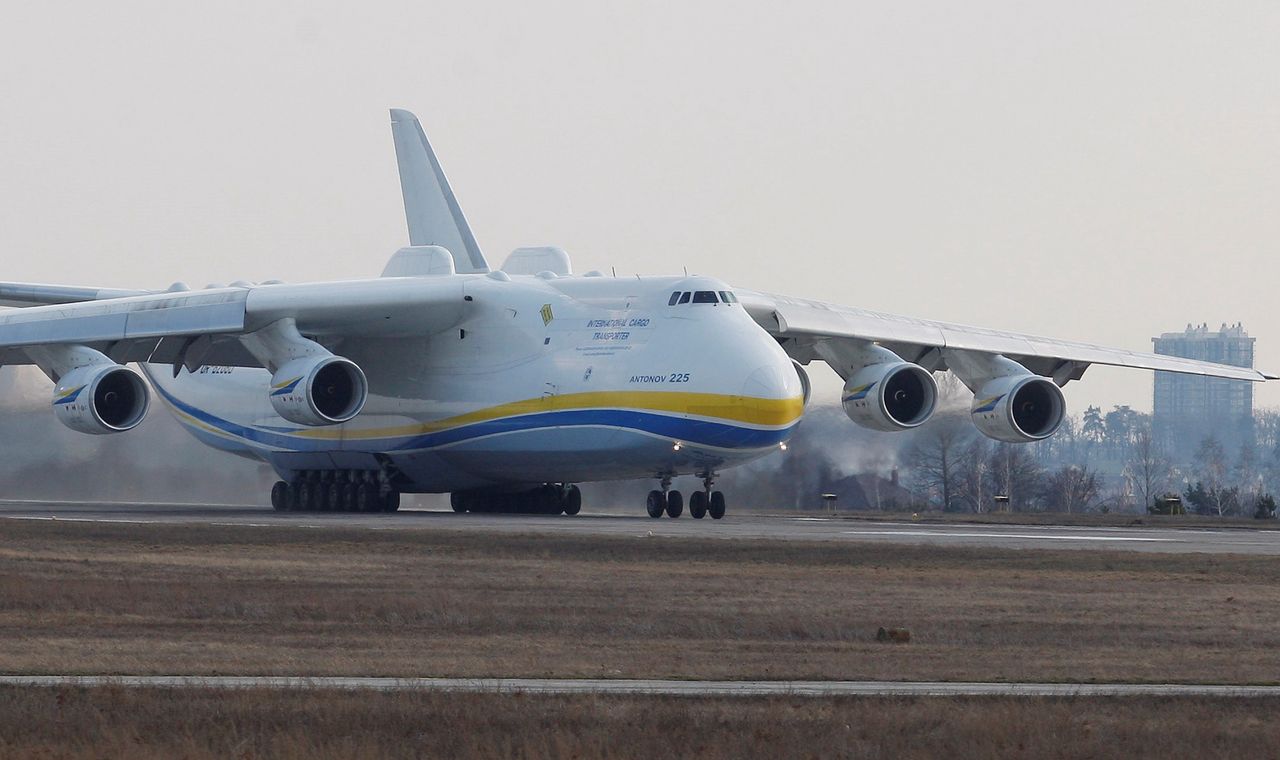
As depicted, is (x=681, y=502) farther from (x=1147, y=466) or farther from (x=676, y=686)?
(x=1147, y=466)

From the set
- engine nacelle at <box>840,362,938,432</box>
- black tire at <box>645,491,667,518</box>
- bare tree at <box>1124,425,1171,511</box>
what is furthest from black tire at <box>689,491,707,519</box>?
bare tree at <box>1124,425,1171,511</box>

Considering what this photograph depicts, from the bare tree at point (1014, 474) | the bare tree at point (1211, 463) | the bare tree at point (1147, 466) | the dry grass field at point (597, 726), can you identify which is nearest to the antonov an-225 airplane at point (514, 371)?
the bare tree at point (1014, 474)

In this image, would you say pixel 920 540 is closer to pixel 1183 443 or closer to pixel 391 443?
pixel 391 443

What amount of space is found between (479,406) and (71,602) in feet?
59.9

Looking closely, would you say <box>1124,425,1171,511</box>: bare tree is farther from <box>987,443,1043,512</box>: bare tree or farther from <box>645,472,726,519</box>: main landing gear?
<box>645,472,726,519</box>: main landing gear

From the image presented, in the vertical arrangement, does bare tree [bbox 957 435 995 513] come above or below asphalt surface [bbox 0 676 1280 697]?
above

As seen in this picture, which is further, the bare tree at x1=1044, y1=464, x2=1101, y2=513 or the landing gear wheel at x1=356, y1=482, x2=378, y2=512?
the bare tree at x1=1044, y1=464, x2=1101, y2=513

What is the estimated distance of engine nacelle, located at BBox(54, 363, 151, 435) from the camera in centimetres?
3553

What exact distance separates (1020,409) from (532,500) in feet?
31.6

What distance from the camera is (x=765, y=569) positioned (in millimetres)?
23328

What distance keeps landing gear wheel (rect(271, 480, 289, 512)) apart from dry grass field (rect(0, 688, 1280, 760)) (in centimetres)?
2816

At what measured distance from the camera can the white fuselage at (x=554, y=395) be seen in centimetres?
3309

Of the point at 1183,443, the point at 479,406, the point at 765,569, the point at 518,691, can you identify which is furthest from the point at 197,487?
the point at 1183,443

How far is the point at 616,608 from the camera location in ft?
60.9
